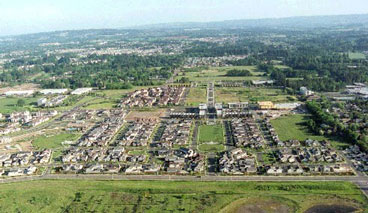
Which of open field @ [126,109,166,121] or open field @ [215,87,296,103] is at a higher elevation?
open field @ [215,87,296,103]

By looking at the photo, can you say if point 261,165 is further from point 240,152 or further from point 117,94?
point 117,94

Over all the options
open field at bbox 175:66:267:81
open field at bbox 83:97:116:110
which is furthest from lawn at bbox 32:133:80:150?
open field at bbox 175:66:267:81

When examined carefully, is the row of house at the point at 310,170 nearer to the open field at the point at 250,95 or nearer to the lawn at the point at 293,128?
the lawn at the point at 293,128

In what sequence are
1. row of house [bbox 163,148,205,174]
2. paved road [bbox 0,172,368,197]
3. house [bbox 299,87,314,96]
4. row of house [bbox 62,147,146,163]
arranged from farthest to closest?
house [bbox 299,87,314,96] → row of house [bbox 62,147,146,163] → row of house [bbox 163,148,205,174] → paved road [bbox 0,172,368,197]

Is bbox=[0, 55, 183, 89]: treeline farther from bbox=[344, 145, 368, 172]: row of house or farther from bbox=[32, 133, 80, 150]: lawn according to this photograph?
bbox=[344, 145, 368, 172]: row of house

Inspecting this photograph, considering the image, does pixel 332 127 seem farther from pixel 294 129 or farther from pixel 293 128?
pixel 293 128

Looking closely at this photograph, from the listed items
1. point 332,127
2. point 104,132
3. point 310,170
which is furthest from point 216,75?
point 310,170

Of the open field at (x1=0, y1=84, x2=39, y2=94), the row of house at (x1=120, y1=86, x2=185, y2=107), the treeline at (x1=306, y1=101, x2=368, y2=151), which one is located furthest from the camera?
the open field at (x1=0, y1=84, x2=39, y2=94)

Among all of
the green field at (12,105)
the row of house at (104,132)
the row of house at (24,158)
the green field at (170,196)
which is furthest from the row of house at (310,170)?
the green field at (12,105)
